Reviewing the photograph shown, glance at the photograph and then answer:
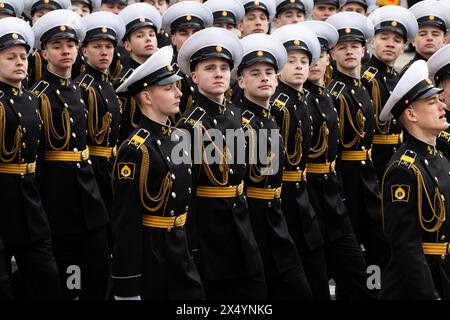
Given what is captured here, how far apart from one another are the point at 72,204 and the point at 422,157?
10.8ft

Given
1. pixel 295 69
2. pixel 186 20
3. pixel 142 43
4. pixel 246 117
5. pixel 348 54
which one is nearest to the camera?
pixel 246 117

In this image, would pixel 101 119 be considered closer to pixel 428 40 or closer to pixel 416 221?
pixel 428 40

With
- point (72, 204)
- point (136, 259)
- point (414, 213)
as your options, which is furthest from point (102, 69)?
point (414, 213)

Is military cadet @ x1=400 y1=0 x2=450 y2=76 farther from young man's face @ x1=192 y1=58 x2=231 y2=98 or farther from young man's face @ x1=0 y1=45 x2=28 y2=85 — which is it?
young man's face @ x1=0 y1=45 x2=28 y2=85

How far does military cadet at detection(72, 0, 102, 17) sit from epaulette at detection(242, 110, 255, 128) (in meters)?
4.04

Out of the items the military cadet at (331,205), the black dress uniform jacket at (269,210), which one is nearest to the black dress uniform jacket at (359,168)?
the military cadet at (331,205)

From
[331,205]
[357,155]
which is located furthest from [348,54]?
[331,205]

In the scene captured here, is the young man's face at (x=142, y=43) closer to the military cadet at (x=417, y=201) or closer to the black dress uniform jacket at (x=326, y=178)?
the black dress uniform jacket at (x=326, y=178)

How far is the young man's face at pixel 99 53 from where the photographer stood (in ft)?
36.2

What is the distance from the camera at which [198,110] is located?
8.92m

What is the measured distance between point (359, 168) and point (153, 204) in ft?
10.4

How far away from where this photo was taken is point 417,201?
25.9 ft

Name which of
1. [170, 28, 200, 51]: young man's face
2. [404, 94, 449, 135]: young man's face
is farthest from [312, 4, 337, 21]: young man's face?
[404, 94, 449, 135]: young man's face
